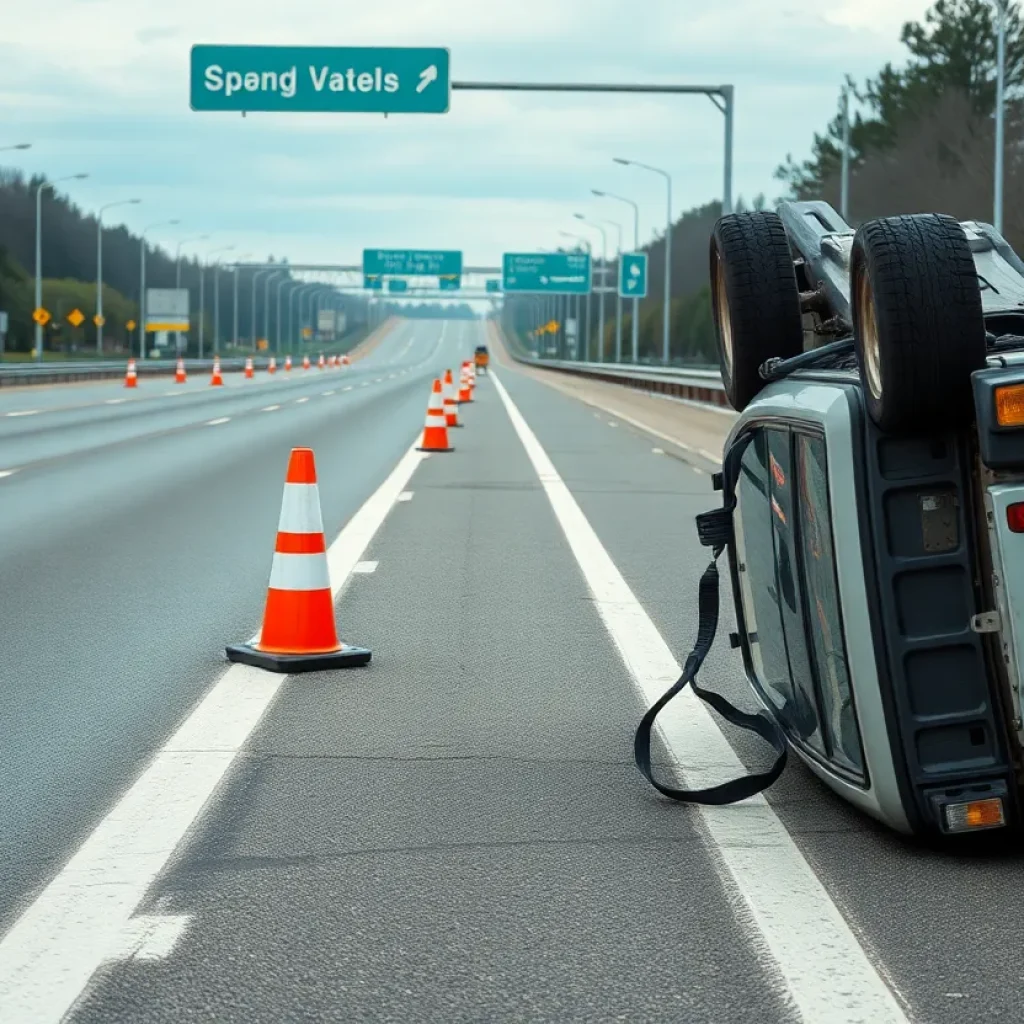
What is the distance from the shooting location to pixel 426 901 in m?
4.74

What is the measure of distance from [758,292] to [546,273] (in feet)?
349

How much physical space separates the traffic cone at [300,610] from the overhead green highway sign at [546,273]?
10267 cm

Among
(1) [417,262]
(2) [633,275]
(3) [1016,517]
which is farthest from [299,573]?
(1) [417,262]

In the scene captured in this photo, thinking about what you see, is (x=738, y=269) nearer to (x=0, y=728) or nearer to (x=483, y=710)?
(x=483, y=710)

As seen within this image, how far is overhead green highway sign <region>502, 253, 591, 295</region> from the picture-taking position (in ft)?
363

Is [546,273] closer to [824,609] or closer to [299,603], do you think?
[299,603]

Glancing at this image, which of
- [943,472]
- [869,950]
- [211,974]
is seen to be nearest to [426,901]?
[211,974]

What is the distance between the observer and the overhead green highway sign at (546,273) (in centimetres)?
11075

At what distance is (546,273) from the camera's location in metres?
112

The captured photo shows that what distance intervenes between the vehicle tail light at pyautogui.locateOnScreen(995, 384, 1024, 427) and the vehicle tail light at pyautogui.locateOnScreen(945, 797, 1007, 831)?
0.97 meters

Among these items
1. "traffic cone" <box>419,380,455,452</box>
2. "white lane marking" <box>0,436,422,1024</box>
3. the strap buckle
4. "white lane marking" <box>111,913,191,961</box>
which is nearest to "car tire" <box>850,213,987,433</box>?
the strap buckle

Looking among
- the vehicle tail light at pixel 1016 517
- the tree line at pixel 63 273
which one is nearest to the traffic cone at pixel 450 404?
the vehicle tail light at pixel 1016 517

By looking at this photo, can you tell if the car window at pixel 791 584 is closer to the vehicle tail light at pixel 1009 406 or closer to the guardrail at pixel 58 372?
the vehicle tail light at pixel 1009 406

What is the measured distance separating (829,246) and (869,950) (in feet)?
9.42
